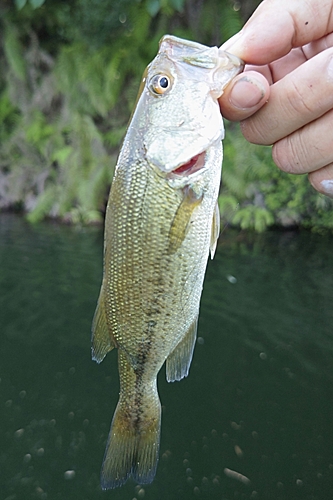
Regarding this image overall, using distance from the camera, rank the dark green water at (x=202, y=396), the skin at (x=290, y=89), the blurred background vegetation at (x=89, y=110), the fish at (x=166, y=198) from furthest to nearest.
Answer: the blurred background vegetation at (x=89, y=110), the dark green water at (x=202, y=396), the fish at (x=166, y=198), the skin at (x=290, y=89)

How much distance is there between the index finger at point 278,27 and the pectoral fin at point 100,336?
109 centimetres

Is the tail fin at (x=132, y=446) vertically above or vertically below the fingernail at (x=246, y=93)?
below

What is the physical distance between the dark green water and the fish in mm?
2550

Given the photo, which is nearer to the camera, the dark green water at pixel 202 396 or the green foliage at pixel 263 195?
the dark green water at pixel 202 396

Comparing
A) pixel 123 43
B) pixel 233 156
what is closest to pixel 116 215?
pixel 233 156

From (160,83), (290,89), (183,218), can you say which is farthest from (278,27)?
(183,218)

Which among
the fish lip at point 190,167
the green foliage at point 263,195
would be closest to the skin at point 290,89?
the fish lip at point 190,167

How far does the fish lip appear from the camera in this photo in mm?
1632

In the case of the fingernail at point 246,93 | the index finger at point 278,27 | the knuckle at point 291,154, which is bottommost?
the knuckle at point 291,154

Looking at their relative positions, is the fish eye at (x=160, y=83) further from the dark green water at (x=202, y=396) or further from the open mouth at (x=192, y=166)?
the dark green water at (x=202, y=396)

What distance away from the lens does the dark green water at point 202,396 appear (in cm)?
370

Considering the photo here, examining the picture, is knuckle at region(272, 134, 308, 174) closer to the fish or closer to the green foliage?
the fish

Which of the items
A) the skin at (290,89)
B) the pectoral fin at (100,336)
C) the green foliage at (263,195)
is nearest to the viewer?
the skin at (290,89)

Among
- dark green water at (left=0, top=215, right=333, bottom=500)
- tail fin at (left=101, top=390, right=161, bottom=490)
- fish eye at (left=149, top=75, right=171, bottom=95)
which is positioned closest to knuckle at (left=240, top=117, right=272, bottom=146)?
fish eye at (left=149, top=75, right=171, bottom=95)
